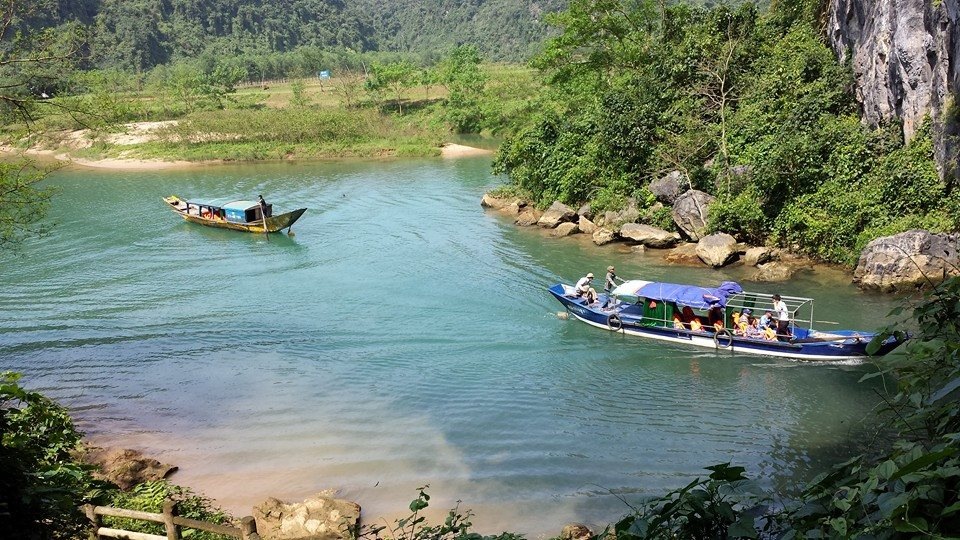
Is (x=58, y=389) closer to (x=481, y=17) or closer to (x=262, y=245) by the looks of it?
(x=262, y=245)

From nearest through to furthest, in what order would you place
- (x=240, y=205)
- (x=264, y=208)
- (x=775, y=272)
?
(x=775, y=272), (x=264, y=208), (x=240, y=205)

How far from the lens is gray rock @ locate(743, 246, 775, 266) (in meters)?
20.9

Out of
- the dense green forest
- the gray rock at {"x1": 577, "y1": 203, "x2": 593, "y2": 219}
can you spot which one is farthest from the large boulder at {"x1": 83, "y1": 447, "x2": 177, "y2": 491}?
the gray rock at {"x1": 577, "y1": 203, "x2": 593, "y2": 219}

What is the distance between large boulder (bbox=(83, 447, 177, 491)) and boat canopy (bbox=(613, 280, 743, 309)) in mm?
10508

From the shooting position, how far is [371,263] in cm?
2417

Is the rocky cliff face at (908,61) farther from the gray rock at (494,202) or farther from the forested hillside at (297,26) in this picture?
the forested hillside at (297,26)

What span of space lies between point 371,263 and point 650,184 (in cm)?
1070

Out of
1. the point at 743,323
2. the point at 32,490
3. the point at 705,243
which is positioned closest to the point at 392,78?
the point at 705,243

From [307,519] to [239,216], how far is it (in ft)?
73.4

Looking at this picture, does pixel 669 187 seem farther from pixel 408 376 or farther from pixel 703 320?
pixel 408 376

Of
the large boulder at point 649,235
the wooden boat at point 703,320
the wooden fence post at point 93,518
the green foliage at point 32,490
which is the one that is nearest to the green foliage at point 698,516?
the green foliage at point 32,490

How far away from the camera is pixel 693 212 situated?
Answer: 23047 mm

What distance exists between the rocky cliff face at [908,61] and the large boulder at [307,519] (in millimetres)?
16414

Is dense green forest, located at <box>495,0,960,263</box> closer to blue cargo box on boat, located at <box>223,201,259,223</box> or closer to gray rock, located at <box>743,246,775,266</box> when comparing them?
gray rock, located at <box>743,246,775,266</box>
